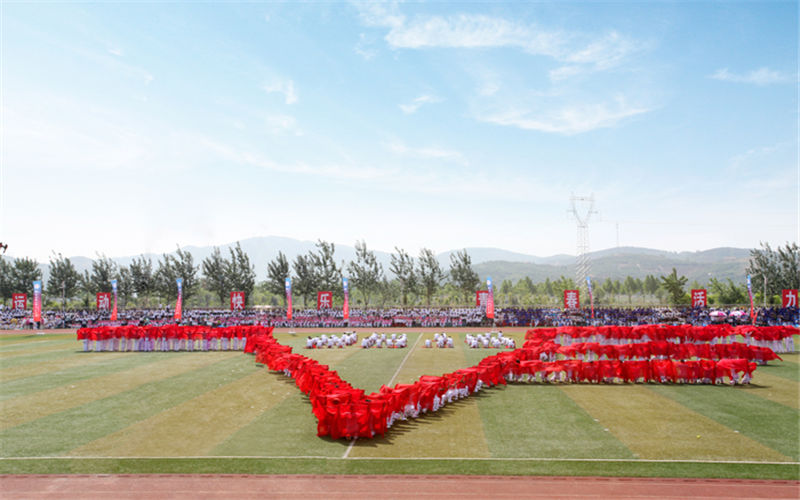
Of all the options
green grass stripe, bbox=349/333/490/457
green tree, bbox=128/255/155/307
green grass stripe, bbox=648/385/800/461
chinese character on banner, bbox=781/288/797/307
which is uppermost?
green tree, bbox=128/255/155/307

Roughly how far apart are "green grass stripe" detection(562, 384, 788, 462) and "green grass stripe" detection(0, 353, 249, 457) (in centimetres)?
1473

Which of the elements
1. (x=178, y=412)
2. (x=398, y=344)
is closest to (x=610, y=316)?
(x=398, y=344)

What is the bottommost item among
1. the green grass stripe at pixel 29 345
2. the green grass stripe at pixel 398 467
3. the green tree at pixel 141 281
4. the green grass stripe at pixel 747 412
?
the green grass stripe at pixel 29 345

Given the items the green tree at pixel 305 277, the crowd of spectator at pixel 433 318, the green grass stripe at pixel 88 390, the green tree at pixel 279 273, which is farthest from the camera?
the green tree at pixel 305 277

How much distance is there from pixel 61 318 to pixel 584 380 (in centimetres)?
5554

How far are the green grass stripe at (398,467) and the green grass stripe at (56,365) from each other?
15201 mm

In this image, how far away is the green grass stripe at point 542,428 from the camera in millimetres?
12406

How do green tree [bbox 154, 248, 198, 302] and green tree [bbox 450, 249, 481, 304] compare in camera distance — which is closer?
green tree [bbox 450, 249, 481, 304]

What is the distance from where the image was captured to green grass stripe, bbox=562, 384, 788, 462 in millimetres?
12281

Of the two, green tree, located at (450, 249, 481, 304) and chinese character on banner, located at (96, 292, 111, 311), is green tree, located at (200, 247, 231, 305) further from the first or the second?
green tree, located at (450, 249, 481, 304)

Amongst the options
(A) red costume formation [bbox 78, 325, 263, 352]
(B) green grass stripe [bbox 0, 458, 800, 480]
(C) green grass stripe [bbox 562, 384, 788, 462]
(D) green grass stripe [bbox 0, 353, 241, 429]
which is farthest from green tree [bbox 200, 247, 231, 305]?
(B) green grass stripe [bbox 0, 458, 800, 480]

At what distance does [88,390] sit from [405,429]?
14280 mm

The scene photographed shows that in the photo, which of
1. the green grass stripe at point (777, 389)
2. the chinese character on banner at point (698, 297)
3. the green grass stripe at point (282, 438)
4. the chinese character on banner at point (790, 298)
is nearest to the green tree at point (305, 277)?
the chinese character on banner at point (698, 297)

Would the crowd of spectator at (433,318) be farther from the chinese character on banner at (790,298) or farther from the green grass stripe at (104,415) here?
the green grass stripe at (104,415)
